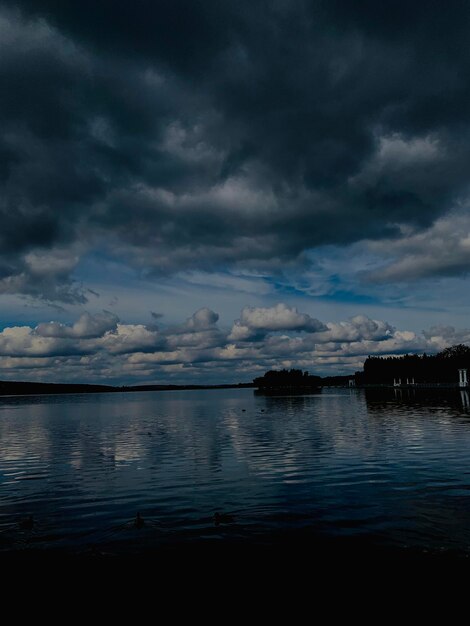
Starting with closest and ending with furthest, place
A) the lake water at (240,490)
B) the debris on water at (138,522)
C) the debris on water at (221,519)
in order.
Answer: the lake water at (240,490)
the debris on water at (138,522)
the debris on water at (221,519)

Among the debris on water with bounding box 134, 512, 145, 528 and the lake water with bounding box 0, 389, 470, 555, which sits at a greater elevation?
the debris on water with bounding box 134, 512, 145, 528

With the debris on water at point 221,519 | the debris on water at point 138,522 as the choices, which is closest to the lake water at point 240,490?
the debris on water at point 221,519

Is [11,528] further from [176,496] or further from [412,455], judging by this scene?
[412,455]

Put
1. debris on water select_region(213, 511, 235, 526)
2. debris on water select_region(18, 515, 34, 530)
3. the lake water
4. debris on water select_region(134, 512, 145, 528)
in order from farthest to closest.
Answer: debris on water select_region(18, 515, 34, 530)
debris on water select_region(213, 511, 235, 526)
debris on water select_region(134, 512, 145, 528)
the lake water

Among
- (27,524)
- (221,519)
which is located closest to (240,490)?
(221,519)

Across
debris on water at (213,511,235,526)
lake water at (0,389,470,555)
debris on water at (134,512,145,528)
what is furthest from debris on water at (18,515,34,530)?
debris on water at (213,511,235,526)

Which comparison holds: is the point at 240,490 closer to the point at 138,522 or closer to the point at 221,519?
the point at 221,519

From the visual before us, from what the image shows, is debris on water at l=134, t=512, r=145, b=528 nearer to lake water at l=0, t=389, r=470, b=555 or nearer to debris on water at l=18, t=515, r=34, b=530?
lake water at l=0, t=389, r=470, b=555

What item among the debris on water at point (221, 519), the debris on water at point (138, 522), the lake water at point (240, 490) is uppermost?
the debris on water at point (138, 522)

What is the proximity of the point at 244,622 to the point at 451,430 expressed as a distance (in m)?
54.8

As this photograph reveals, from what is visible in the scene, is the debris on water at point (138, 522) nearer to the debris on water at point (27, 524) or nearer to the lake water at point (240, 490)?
the lake water at point (240, 490)

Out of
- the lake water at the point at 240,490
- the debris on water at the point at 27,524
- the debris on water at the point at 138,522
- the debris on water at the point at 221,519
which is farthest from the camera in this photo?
the debris on water at the point at 27,524

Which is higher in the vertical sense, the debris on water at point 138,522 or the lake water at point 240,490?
the debris on water at point 138,522

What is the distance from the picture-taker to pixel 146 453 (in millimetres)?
49062
